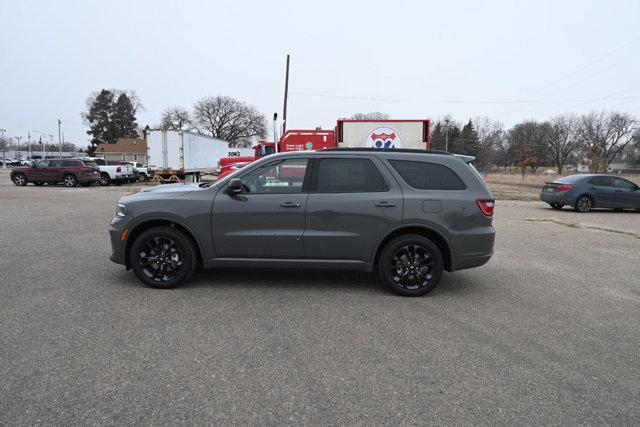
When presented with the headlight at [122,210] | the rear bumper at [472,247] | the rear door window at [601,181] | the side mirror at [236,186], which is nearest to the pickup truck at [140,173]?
the rear door window at [601,181]

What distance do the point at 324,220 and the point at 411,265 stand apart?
1170 millimetres

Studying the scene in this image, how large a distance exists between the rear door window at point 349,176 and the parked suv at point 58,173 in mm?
24394

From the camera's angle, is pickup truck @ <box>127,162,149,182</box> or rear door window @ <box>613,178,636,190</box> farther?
pickup truck @ <box>127,162,149,182</box>

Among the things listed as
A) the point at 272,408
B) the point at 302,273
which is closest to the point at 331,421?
the point at 272,408

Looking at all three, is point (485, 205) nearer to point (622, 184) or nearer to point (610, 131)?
point (622, 184)

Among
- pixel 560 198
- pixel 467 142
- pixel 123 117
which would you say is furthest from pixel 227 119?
pixel 560 198

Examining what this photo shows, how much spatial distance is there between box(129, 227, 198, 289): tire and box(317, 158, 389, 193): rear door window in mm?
1761

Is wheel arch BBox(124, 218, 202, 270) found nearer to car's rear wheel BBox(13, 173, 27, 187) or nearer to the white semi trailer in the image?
the white semi trailer

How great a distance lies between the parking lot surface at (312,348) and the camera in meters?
2.93

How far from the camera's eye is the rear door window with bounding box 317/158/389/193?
17.5ft

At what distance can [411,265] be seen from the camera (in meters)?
5.31

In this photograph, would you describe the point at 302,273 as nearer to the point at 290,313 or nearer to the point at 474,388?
the point at 290,313

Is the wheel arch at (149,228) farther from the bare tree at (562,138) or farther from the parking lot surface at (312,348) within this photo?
the bare tree at (562,138)

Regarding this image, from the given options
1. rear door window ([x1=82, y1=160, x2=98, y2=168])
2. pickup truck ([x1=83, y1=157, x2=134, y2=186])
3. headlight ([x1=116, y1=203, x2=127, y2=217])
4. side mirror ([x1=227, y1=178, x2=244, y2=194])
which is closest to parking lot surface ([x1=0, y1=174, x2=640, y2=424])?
headlight ([x1=116, y1=203, x2=127, y2=217])
